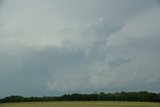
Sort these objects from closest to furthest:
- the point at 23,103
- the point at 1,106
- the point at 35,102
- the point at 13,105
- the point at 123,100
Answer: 1. the point at 1,106
2. the point at 13,105
3. the point at 23,103
4. the point at 35,102
5. the point at 123,100

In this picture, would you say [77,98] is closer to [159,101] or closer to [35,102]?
[35,102]

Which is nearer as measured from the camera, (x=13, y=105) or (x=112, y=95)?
(x=13, y=105)

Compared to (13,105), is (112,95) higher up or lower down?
higher up

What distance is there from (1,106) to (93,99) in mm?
16598

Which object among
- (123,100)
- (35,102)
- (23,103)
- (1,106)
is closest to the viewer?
(1,106)

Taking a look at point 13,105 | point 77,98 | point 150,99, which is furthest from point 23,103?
point 150,99

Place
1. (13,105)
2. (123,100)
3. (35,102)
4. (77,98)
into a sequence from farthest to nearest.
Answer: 1. (123,100)
2. (77,98)
3. (35,102)
4. (13,105)

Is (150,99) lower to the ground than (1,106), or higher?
higher

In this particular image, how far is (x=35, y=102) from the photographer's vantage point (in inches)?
834

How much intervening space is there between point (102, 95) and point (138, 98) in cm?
310

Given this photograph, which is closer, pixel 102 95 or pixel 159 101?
pixel 159 101

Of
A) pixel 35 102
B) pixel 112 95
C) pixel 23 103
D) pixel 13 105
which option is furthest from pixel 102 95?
pixel 13 105

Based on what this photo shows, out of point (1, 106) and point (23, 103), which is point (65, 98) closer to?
point (23, 103)

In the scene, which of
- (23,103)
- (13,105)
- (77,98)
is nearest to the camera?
(13,105)
